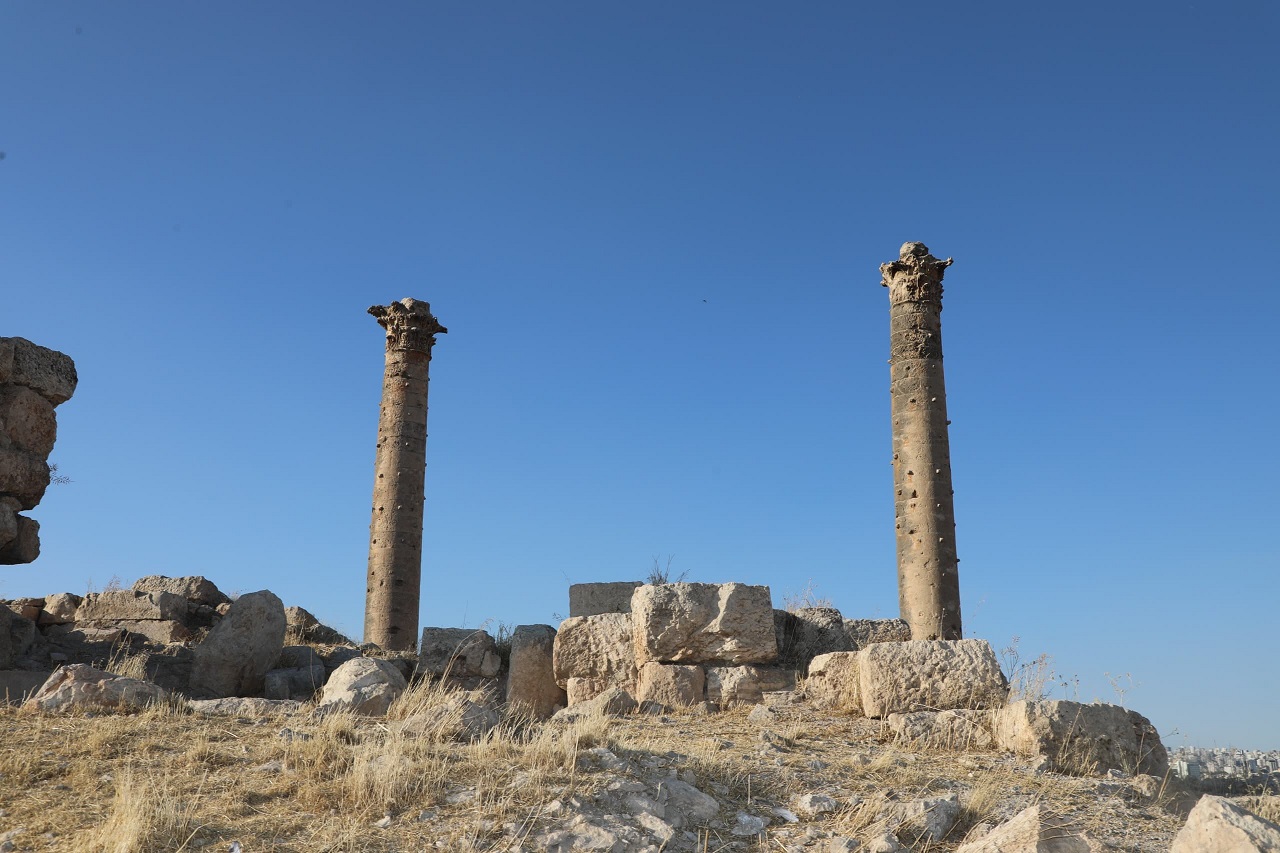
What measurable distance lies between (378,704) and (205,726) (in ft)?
4.57

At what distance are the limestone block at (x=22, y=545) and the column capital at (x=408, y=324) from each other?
25.8 ft

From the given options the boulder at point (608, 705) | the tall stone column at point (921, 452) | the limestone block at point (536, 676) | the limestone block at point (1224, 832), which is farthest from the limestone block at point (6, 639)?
the limestone block at point (1224, 832)

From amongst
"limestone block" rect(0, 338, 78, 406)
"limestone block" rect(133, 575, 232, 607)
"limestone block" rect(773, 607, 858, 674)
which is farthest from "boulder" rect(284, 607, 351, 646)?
"limestone block" rect(773, 607, 858, 674)

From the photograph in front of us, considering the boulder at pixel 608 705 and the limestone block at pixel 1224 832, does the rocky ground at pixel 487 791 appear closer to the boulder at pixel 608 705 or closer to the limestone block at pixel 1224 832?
the limestone block at pixel 1224 832

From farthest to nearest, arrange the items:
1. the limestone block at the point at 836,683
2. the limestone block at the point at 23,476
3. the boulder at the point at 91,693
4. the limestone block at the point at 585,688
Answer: the limestone block at the point at 23,476
the limestone block at the point at 585,688
the limestone block at the point at 836,683
the boulder at the point at 91,693

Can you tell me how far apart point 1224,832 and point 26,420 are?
12.5m

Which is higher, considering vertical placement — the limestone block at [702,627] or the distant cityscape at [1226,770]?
the limestone block at [702,627]

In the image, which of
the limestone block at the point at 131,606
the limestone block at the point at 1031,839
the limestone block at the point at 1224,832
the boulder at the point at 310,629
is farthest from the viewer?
the boulder at the point at 310,629

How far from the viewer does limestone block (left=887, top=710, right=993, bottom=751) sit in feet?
26.3

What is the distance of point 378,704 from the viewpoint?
8.13 m

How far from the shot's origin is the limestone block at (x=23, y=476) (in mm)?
12195

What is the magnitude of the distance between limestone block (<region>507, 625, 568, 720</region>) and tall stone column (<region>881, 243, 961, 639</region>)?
683cm

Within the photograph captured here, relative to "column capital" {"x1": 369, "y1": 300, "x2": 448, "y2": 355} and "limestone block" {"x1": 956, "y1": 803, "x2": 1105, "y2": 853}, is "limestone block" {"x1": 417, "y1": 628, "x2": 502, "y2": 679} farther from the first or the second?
"column capital" {"x1": 369, "y1": 300, "x2": 448, "y2": 355}

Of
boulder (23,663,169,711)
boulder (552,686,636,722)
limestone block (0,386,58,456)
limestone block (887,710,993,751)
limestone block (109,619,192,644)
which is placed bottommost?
limestone block (887,710,993,751)
